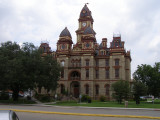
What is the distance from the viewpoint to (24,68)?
129ft

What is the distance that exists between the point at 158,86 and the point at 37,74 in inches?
1147

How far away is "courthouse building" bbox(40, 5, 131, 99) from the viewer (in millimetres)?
55500

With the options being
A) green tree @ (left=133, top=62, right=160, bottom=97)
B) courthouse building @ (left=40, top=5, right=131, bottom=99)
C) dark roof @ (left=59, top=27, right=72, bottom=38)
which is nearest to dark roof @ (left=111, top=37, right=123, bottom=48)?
courthouse building @ (left=40, top=5, right=131, bottom=99)

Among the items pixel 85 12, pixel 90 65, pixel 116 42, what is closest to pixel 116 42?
pixel 116 42

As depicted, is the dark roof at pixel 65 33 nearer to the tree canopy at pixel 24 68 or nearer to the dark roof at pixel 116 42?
the dark roof at pixel 116 42

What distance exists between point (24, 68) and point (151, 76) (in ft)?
101

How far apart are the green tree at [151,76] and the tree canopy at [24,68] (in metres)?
21.5

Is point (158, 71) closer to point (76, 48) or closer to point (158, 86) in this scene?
point (158, 86)

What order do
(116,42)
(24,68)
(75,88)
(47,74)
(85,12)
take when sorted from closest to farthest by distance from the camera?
1. (24,68)
2. (47,74)
3. (116,42)
4. (75,88)
5. (85,12)

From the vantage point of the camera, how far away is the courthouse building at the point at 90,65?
5550 centimetres

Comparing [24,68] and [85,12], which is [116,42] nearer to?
[85,12]

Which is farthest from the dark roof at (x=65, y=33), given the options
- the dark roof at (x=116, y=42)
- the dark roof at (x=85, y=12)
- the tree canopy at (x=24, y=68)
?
the tree canopy at (x=24, y=68)

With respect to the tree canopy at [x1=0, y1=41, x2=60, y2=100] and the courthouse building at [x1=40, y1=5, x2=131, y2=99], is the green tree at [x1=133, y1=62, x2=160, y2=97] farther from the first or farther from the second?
the tree canopy at [x1=0, y1=41, x2=60, y2=100]

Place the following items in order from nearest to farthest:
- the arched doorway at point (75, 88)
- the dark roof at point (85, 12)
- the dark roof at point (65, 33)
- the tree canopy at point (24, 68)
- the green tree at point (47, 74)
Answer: the tree canopy at point (24, 68) < the green tree at point (47, 74) < the arched doorway at point (75, 88) < the dark roof at point (65, 33) < the dark roof at point (85, 12)
